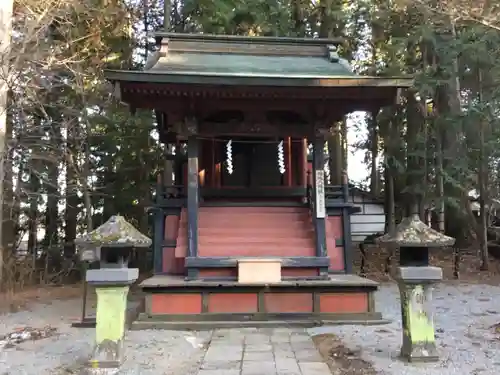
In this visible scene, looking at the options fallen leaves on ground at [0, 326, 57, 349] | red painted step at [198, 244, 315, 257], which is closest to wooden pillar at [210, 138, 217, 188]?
red painted step at [198, 244, 315, 257]

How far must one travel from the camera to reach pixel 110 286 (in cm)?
479

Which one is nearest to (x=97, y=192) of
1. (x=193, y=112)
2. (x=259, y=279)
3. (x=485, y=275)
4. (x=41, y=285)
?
(x=41, y=285)

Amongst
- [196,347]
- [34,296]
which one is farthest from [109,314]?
[34,296]

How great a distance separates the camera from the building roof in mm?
6887

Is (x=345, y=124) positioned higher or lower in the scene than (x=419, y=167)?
higher

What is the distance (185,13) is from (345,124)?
23.2 feet

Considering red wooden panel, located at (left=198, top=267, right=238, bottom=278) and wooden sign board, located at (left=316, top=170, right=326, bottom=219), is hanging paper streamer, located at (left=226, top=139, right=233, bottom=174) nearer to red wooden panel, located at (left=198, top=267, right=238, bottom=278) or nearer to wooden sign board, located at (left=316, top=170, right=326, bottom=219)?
wooden sign board, located at (left=316, top=170, right=326, bottom=219)

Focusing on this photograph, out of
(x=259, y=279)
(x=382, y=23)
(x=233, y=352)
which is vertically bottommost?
(x=233, y=352)

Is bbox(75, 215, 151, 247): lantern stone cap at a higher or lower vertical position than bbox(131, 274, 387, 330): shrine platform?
higher

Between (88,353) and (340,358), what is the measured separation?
9.28 ft

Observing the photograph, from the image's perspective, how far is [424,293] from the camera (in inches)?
193

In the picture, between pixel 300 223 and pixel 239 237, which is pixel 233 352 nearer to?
pixel 239 237

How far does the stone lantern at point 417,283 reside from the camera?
4.77 meters

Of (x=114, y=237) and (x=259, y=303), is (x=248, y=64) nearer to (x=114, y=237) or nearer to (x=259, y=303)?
(x=259, y=303)
